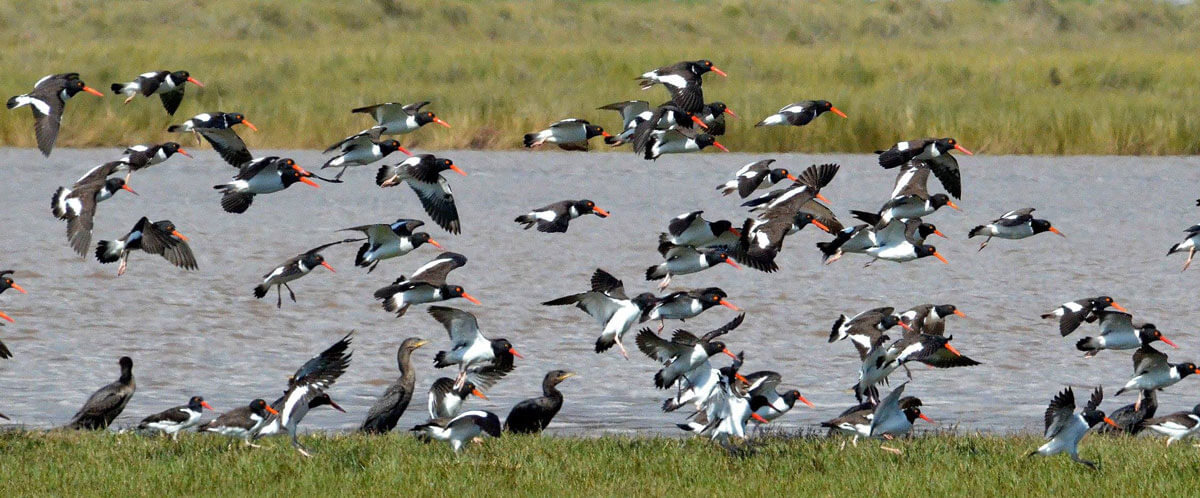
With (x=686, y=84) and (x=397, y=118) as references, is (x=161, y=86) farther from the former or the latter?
(x=686, y=84)

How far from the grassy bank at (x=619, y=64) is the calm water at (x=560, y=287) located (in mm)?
836

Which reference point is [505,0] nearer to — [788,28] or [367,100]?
[788,28]

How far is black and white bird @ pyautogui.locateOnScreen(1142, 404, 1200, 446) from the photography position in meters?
11.8

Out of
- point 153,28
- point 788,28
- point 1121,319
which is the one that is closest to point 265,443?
point 1121,319

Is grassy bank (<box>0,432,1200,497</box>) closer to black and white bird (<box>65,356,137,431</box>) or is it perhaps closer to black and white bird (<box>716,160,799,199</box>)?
black and white bird (<box>65,356,137,431</box>)

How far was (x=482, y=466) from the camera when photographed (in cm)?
1019

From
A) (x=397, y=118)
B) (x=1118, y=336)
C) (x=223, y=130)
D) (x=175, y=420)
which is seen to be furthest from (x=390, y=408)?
(x=1118, y=336)

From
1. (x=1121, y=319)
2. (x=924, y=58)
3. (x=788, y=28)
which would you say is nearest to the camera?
(x=1121, y=319)

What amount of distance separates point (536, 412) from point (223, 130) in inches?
123

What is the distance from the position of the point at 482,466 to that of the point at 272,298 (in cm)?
1010

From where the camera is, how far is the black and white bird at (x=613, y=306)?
1177 centimetres

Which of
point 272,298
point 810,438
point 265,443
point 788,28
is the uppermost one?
point 265,443

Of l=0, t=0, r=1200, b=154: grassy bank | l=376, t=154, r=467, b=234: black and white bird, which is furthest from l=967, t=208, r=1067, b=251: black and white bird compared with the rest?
l=0, t=0, r=1200, b=154: grassy bank

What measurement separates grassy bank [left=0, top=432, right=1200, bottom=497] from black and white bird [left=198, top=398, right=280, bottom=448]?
0.15m
